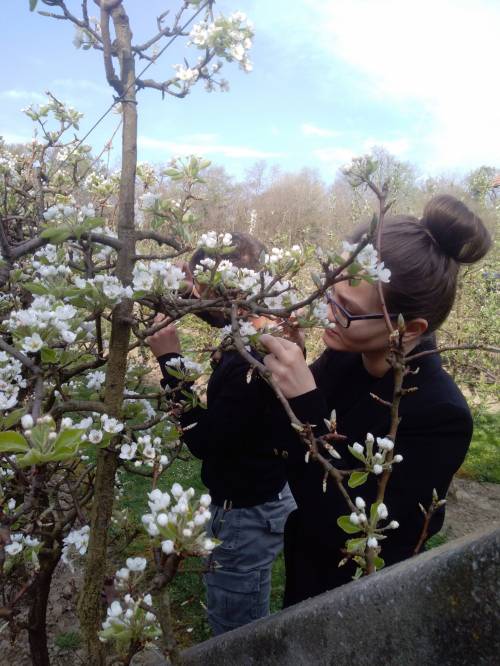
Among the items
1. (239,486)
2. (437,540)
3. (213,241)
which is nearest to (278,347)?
(213,241)

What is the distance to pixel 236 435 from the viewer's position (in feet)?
6.68

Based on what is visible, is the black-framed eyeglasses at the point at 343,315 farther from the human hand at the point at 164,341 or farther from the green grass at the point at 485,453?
the green grass at the point at 485,453

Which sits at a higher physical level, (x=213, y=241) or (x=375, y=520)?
(x=213, y=241)

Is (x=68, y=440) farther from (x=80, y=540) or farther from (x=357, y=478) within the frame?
(x=80, y=540)

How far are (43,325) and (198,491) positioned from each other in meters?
4.21

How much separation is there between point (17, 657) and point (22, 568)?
143cm

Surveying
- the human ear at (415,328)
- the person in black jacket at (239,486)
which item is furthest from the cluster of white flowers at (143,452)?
the human ear at (415,328)

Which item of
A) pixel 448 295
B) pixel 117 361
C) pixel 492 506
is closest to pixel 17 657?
pixel 117 361

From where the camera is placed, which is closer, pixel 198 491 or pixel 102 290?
pixel 102 290

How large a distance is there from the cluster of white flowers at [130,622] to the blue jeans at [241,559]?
1267 millimetres

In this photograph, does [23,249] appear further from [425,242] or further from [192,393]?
[425,242]

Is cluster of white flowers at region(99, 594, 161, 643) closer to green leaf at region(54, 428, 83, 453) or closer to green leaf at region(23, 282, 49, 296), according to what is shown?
green leaf at region(54, 428, 83, 453)

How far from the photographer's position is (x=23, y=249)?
45.8 inches

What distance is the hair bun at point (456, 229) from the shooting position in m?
1.71
